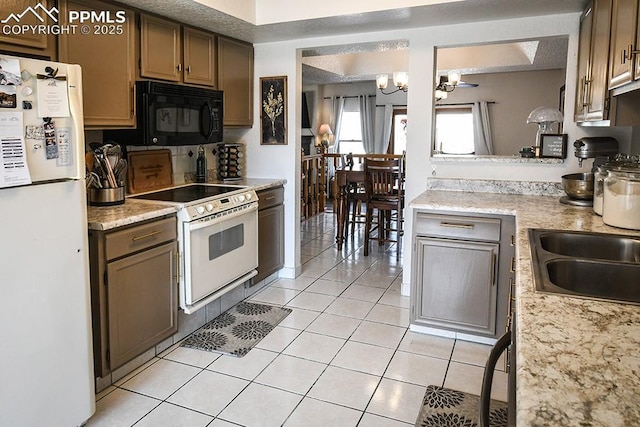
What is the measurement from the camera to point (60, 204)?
199 cm

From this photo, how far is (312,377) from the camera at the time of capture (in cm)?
268

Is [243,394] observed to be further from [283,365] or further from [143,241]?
[143,241]

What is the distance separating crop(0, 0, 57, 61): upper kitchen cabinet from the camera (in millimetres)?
2254

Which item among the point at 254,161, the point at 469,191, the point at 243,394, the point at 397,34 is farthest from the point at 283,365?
the point at 397,34

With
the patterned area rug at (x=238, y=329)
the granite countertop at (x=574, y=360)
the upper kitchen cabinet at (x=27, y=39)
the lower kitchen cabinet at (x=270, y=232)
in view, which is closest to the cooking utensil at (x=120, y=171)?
the upper kitchen cabinet at (x=27, y=39)

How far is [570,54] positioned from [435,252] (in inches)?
65.8

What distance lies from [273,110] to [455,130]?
5591 millimetres

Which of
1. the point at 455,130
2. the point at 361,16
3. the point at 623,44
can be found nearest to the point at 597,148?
the point at 623,44

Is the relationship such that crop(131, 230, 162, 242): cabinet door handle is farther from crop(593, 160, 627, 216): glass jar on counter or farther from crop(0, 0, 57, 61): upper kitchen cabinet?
crop(593, 160, 627, 216): glass jar on counter

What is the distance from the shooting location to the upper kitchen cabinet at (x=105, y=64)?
2658 millimetres

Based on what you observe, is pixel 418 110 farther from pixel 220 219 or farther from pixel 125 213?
pixel 125 213

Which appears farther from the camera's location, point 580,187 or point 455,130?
point 455,130

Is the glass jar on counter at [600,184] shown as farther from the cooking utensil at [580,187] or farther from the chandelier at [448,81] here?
the chandelier at [448,81]

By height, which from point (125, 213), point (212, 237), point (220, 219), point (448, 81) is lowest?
point (212, 237)
